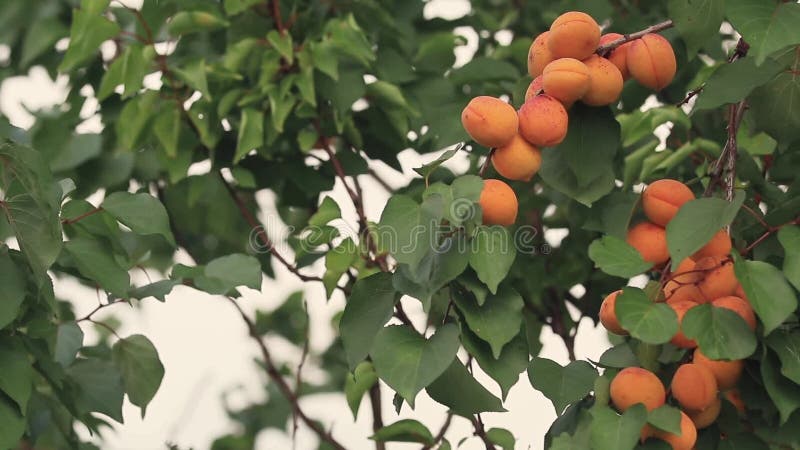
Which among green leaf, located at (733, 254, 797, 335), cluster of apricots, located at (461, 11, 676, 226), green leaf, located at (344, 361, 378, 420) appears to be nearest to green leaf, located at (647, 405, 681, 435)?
green leaf, located at (733, 254, 797, 335)

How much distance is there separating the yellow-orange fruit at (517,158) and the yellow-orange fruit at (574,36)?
0.30ft

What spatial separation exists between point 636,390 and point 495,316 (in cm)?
14

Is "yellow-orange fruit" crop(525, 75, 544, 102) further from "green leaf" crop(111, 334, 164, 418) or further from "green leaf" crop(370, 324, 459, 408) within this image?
"green leaf" crop(111, 334, 164, 418)

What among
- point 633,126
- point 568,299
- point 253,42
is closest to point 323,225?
point 253,42

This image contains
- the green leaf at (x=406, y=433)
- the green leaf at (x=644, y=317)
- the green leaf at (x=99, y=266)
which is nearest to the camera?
the green leaf at (x=644, y=317)

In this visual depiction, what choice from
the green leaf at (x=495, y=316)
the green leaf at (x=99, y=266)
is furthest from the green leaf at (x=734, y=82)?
the green leaf at (x=99, y=266)

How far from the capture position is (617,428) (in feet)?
3.42

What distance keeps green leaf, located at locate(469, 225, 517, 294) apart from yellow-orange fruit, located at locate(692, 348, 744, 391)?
205 millimetres

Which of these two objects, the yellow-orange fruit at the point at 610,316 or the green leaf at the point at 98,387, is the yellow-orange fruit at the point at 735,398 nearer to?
the yellow-orange fruit at the point at 610,316

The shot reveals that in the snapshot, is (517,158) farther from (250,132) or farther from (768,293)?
(250,132)

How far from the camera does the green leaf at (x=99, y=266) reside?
1.26 metres

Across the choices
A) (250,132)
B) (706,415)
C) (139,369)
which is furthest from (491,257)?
(250,132)

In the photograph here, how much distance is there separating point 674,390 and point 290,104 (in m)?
0.74

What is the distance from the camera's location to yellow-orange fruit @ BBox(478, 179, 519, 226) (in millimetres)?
1068
